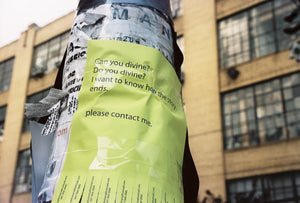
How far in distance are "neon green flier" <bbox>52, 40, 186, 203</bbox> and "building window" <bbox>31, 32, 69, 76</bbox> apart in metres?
19.9

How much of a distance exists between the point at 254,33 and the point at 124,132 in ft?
46.3

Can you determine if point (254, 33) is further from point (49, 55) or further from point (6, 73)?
point (6, 73)

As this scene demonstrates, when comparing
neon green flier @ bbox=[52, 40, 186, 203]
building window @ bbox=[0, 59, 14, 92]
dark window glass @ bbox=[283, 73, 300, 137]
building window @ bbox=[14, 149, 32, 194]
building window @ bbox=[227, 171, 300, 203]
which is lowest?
neon green flier @ bbox=[52, 40, 186, 203]

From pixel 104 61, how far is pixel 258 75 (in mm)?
12961

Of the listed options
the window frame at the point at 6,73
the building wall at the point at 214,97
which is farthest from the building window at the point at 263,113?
the window frame at the point at 6,73

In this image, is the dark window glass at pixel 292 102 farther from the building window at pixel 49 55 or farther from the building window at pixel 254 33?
the building window at pixel 49 55

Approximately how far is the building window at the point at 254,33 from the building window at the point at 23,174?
1162cm

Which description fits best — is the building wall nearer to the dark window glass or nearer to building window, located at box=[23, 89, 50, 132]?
the dark window glass

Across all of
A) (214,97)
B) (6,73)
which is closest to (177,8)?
(214,97)

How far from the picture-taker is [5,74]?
2434cm

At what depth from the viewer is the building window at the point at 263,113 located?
12758mm

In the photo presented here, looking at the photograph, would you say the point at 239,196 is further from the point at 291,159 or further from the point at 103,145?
the point at 103,145

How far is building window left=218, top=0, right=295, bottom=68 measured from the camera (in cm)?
1411

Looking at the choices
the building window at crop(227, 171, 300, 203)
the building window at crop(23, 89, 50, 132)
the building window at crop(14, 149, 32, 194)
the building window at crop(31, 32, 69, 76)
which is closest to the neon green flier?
the building window at crop(227, 171, 300, 203)
